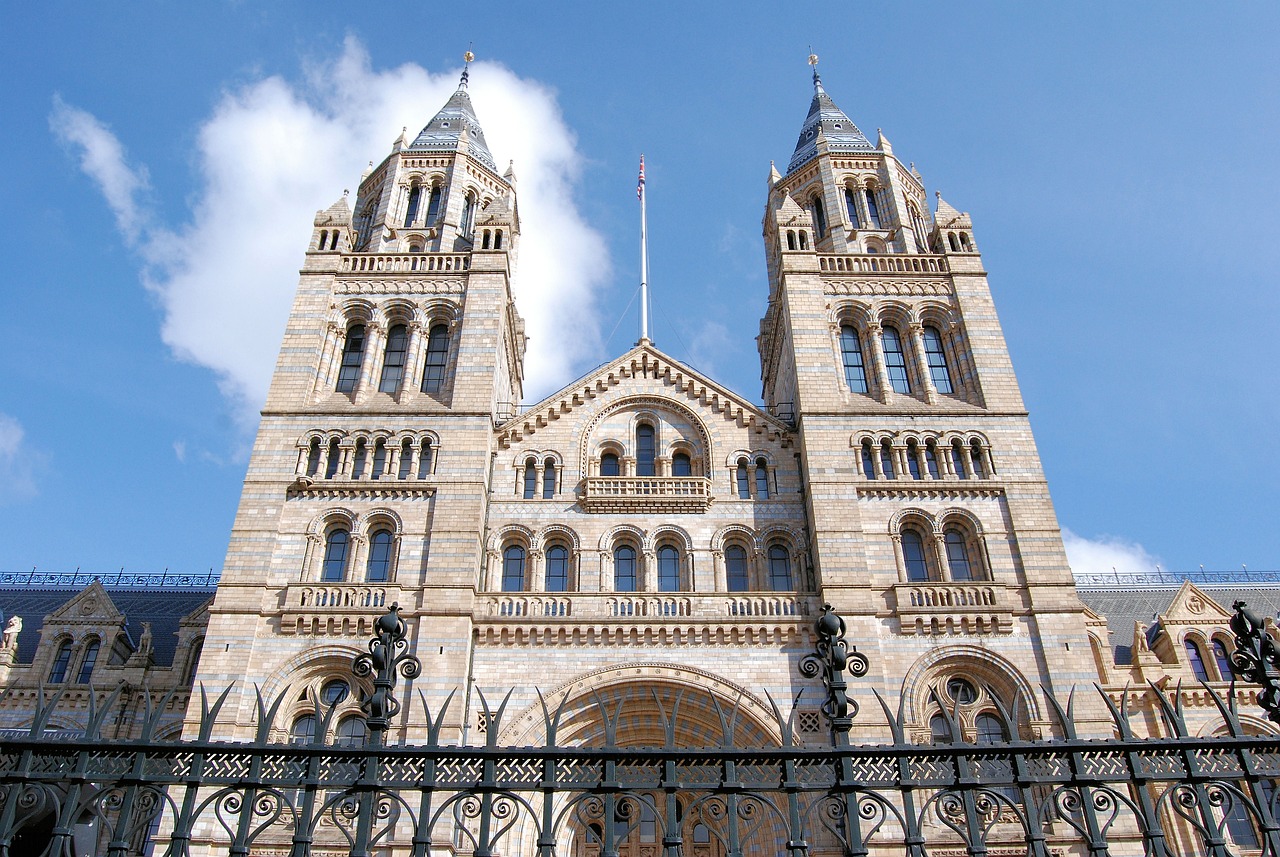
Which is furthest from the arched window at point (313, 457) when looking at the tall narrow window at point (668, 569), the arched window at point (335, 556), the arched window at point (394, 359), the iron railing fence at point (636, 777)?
the iron railing fence at point (636, 777)

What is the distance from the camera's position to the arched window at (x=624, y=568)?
1009 inches

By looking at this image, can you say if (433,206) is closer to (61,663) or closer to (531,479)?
(531,479)

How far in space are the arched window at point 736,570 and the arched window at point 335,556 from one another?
10269 mm

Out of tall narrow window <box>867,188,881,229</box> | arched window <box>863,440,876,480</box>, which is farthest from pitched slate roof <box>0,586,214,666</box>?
tall narrow window <box>867,188,881,229</box>

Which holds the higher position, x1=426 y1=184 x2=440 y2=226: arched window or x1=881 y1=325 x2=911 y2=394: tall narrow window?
x1=426 y1=184 x2=440 y2=226: arched window

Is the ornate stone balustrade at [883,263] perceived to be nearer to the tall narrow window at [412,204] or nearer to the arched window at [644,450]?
the arched window at [644,450]

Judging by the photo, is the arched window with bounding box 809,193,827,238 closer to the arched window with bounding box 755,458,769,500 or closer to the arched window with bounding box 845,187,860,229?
the arched window with bounding box 845,187,860,229

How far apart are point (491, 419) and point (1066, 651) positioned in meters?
16.5

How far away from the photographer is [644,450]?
2853 centimetres

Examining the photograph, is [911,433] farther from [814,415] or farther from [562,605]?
[562,605]

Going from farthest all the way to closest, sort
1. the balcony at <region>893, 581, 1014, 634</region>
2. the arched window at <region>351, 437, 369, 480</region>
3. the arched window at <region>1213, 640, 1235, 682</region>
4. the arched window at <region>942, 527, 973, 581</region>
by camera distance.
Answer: the arched window at <region>1213, 640, 1235, 682</region> → the arched window at <region>351, 437, 369, 480</region> → the arched window at <region>942, 527, 973, 581</region> → the balcony at <region>893, 581, 1014, 634</region>

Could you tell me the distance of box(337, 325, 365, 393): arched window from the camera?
2903cm

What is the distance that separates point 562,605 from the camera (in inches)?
944

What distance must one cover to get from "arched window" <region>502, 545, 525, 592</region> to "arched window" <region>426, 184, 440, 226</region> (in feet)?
45.2
